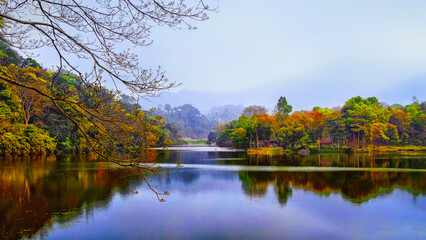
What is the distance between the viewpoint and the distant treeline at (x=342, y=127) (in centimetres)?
3372

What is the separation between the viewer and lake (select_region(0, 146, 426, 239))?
22.3ft

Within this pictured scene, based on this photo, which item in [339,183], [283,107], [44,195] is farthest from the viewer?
[283,107]

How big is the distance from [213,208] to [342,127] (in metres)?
29.6

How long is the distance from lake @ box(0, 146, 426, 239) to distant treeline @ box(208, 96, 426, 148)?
67.5 feet

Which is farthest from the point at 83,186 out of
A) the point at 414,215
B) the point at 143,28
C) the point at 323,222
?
the point at 414,215

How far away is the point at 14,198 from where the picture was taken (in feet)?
30.0

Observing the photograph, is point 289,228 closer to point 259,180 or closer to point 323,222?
point 323,222

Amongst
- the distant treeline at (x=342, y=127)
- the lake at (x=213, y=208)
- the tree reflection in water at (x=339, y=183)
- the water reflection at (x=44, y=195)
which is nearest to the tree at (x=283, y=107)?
the distant treeline at (x=342, y=127)

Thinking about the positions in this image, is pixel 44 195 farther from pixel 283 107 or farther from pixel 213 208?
pixel 283 107

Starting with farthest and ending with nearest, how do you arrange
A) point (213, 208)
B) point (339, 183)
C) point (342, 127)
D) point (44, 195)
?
point (342, 127), point (339, 183), point (44, 195), point (213, 208)

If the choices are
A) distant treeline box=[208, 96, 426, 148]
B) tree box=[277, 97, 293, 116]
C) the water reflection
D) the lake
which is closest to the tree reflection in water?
the lake

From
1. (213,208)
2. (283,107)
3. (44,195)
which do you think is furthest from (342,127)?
(44,195)

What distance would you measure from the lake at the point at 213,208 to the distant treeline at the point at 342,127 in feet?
67.5

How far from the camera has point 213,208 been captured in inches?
354
